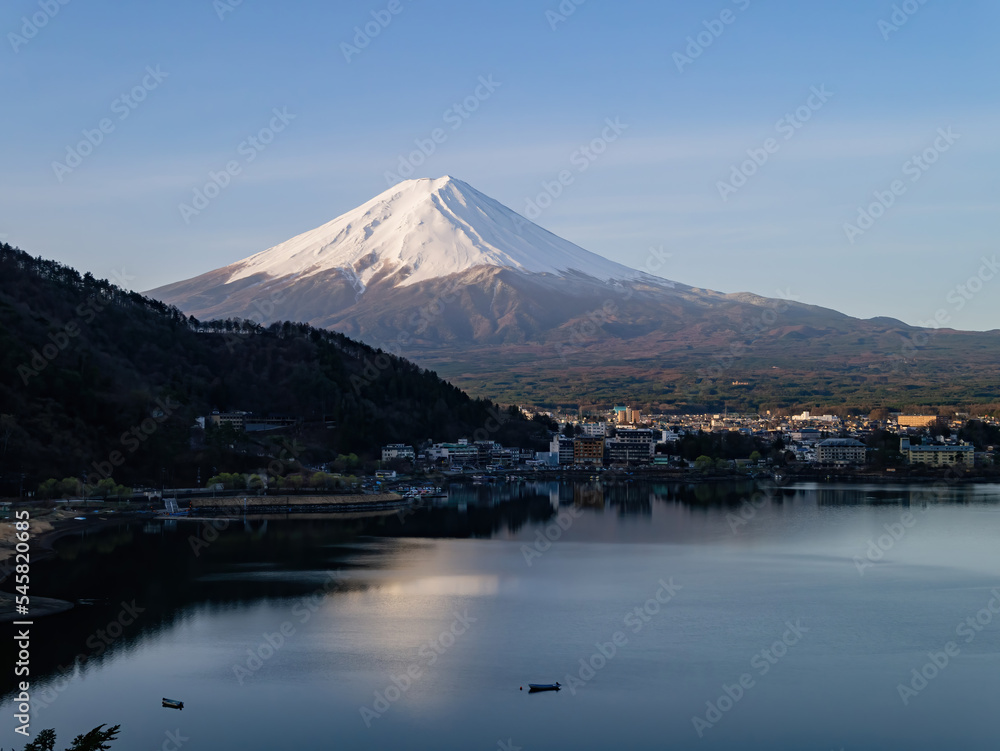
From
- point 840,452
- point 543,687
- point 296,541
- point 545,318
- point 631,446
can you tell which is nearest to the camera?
point 543,687

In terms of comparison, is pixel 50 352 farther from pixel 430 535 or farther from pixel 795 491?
pixel 795 491

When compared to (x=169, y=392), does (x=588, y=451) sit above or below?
below

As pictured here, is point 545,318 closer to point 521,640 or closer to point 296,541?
point 296,541

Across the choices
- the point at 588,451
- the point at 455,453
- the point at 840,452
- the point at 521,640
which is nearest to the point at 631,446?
the point at 588,451

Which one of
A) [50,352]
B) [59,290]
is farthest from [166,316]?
[50,352]

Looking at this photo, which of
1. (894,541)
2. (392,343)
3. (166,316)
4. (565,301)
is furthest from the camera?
(565,301)

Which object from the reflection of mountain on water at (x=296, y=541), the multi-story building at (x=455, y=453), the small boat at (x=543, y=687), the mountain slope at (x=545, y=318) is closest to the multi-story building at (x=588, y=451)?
the multi-story building at (x=455, y=453)
